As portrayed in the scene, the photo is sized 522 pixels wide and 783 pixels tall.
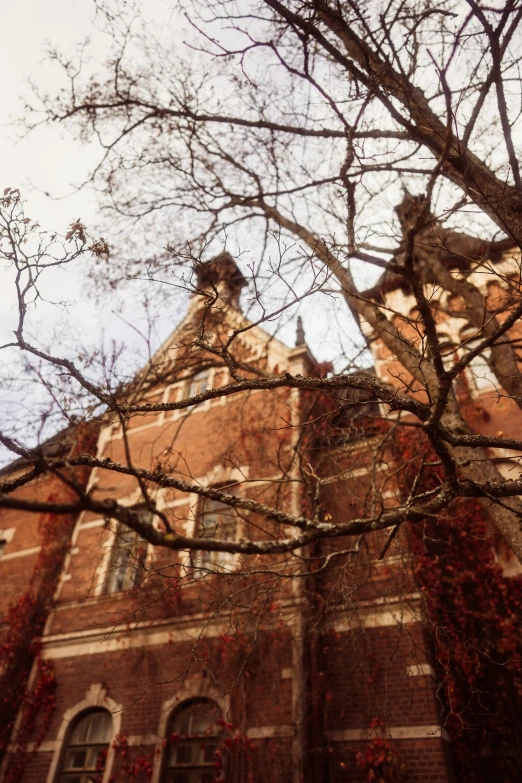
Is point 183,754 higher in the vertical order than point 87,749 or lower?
lower

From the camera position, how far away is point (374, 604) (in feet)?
27.9

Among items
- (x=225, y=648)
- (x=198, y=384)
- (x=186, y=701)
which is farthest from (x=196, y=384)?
(x=186, y=701)

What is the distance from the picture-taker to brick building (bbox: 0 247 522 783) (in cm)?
743

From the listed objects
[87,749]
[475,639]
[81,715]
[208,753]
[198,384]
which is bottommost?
[208,753]

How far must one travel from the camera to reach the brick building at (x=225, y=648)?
24.4 feet

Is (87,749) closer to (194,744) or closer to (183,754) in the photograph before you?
(183,754)

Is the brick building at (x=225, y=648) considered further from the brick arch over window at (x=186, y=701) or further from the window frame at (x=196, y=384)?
the window frame at (x=196, y=384)

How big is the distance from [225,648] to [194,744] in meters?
1.61

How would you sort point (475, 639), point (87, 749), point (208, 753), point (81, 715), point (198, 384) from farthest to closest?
point (198, 384) → point (81, 715) → point (87, 749) → point (208, 753) → point (475, 639)

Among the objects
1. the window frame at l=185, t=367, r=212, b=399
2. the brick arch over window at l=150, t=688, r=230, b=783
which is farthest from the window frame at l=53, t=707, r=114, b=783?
the window frame at l=185, t=367, r=212, b=399

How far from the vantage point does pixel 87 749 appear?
9195mm

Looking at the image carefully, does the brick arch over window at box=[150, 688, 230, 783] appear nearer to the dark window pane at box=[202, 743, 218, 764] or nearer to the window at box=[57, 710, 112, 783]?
the dark window pane at box=[202, 743, 218, 764]

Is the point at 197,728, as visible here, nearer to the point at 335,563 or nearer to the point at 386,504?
the point at 335,563

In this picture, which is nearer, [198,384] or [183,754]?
[183,754]
